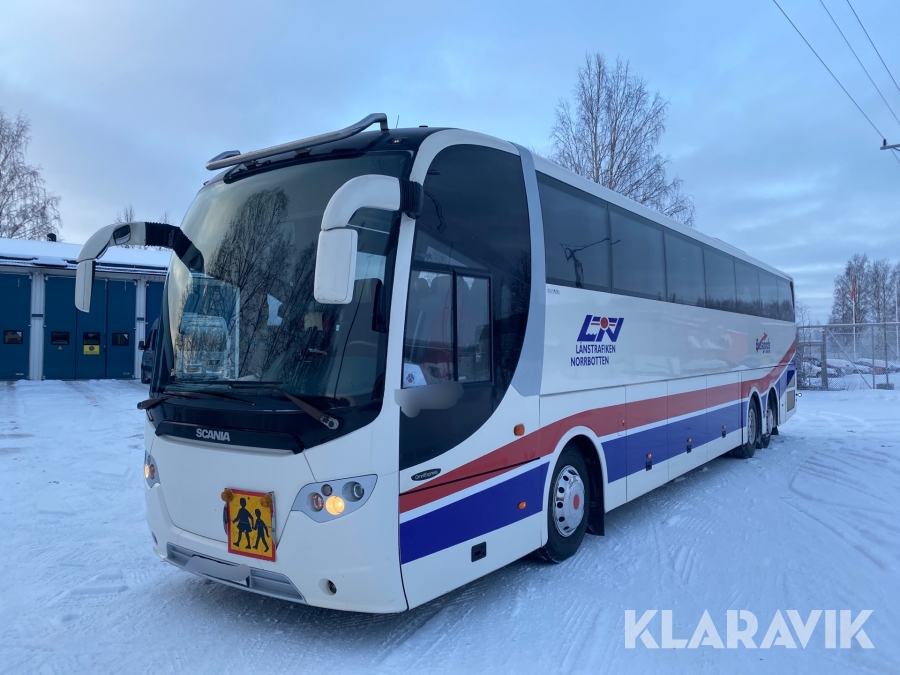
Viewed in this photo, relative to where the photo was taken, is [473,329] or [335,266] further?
[473,329]

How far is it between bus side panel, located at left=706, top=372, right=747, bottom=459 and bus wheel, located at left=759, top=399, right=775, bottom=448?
4.93 feet

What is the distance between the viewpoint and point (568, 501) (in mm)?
5512

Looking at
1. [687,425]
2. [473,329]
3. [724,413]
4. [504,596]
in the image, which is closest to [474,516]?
[504,596]

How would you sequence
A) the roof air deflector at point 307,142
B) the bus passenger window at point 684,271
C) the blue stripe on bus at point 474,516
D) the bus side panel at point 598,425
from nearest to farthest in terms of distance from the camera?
the blue stripe on bus at point 474,516
the roof air deflector at point 307,142
the bus side panel at point 598,425
the bus passenger window at point 684,271

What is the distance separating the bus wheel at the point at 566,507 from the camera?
5.31 metres

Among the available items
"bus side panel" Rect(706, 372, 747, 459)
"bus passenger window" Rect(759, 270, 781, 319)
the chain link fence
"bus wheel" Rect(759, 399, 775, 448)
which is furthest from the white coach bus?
the chain link fence

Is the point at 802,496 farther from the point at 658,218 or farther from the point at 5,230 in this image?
the point at 5,230

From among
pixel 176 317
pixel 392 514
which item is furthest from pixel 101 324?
pixel 392 514

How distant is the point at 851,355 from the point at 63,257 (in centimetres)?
2884

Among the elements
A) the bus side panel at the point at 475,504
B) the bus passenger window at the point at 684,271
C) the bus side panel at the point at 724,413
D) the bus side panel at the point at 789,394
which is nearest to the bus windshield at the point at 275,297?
the bus side panel at the point at 475,504

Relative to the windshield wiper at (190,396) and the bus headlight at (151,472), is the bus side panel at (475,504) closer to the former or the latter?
the windshield wiper at (190,396)

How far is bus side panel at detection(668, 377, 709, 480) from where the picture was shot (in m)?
7.77

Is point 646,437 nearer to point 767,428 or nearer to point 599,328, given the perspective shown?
point 599,328

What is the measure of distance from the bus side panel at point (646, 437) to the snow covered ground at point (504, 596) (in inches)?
17.6
